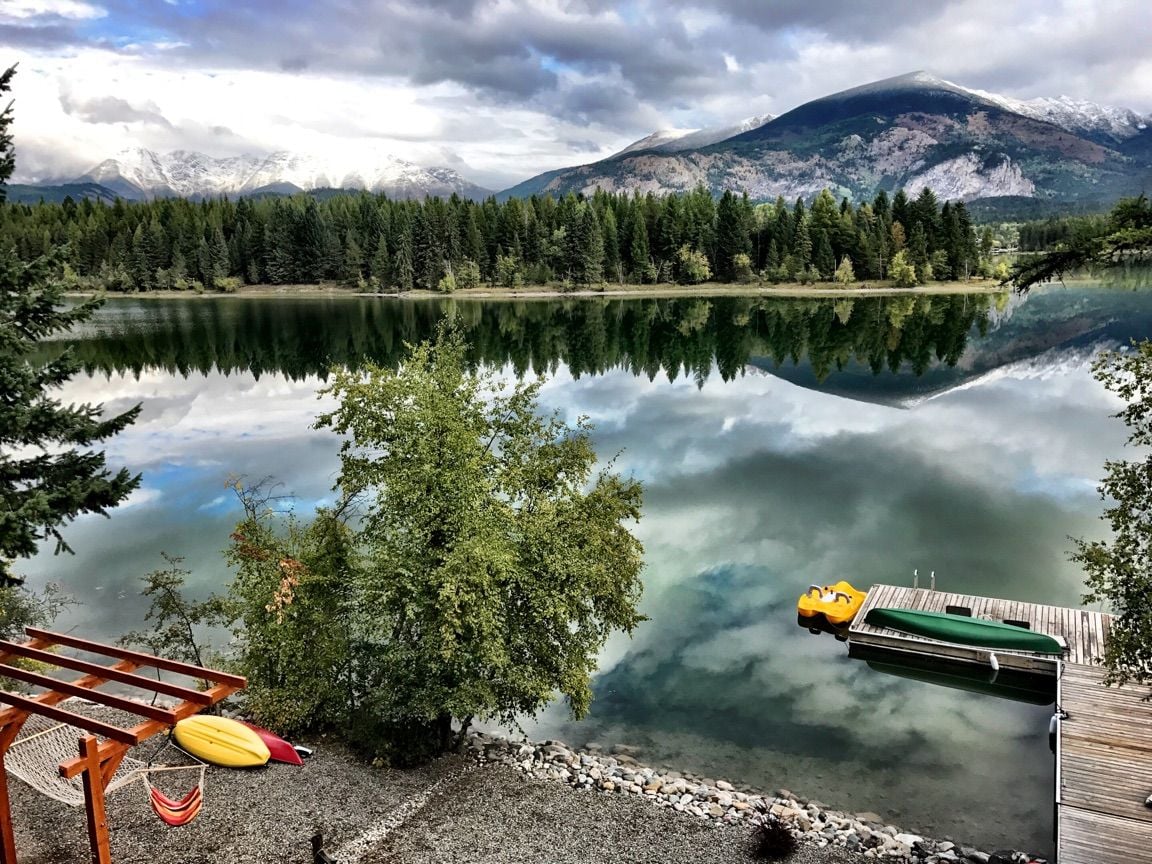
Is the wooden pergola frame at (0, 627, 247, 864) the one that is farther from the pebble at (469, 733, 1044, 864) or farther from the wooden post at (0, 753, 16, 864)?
the pebble at (469, 733, 1044, 864)

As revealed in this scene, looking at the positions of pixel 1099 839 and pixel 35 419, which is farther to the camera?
pixel 1099 839

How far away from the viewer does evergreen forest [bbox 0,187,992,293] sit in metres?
151

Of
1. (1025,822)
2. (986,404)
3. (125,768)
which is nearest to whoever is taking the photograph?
(125,768)

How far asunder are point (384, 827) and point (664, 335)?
317ft

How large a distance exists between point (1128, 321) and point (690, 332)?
65.9 metres

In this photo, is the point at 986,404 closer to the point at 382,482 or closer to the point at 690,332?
the point at 690,332

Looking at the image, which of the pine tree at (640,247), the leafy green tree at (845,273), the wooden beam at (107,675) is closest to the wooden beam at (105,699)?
the wooden beam at (107,675)

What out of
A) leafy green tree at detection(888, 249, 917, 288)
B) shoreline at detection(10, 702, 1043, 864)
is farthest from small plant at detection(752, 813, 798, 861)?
leafy green tree at detection(888, 249, 917, 288)

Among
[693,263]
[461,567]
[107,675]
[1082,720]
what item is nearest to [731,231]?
[693,263]

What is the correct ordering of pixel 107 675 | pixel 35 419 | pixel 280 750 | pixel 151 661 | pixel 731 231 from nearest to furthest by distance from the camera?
pixel 107 675
pixel 151 661
pixel 35 419
pixel 280 750
pixel 731 231

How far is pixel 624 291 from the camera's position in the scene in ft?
527

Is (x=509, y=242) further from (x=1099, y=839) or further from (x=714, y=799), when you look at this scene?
(x=1099, y=839)

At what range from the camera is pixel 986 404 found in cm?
7038

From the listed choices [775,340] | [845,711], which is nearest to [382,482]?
[845,711]
